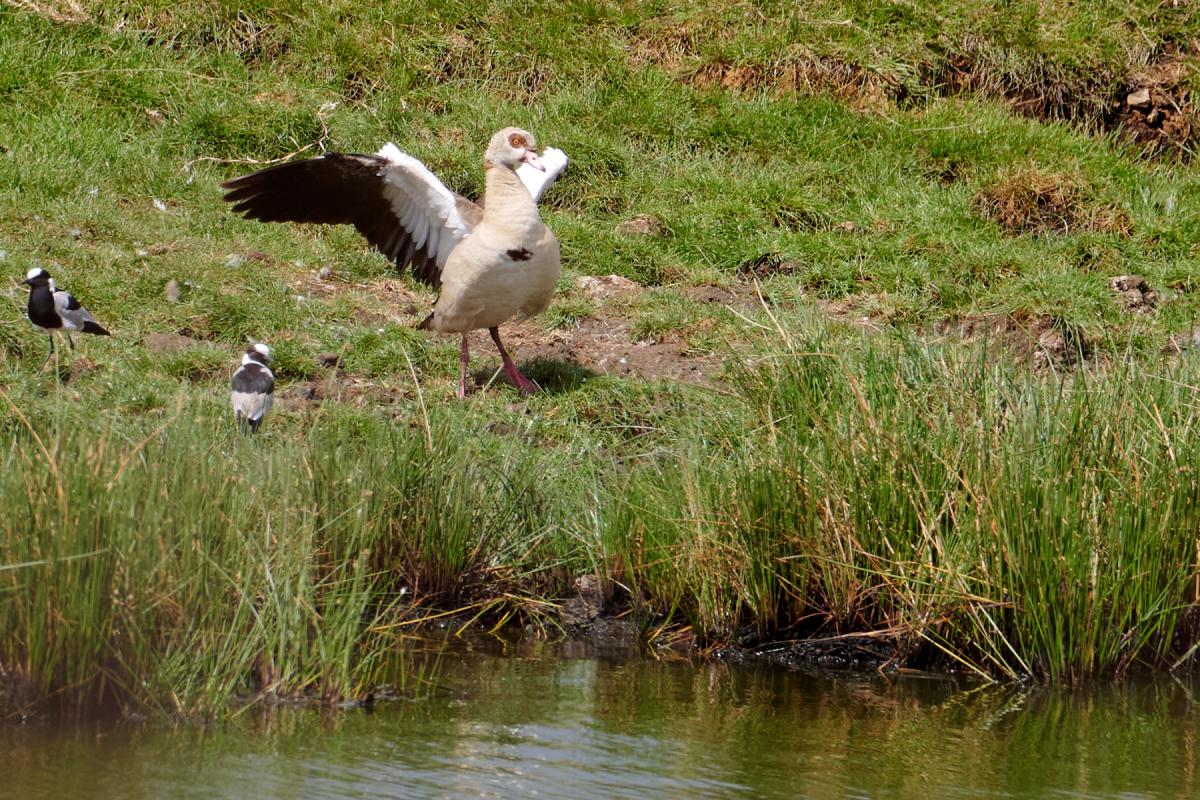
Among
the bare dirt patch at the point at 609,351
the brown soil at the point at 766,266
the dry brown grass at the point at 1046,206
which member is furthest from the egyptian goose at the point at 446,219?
the dry brown grass at the point at 1046,206

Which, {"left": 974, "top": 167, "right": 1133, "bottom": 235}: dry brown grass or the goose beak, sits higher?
{"left": 974, "top": 167, "right": 1133, "bottom": 235}: dry brown grass

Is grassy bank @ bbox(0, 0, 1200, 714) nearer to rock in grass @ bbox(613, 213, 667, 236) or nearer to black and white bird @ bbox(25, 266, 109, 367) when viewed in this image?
rock in grass @ bbox(613, 213, 667, 236)

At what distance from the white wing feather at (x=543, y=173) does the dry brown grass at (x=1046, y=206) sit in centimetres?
270

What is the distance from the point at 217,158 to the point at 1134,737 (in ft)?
23.2

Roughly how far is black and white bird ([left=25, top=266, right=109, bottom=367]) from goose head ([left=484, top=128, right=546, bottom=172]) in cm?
206

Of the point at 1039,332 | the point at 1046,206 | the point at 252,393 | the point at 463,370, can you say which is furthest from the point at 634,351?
the point at 1046,206

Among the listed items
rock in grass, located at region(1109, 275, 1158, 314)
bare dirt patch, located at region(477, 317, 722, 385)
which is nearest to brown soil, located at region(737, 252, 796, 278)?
bare dirt patch, located at region(477, 317, 722, 385)

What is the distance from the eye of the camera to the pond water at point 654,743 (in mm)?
3648

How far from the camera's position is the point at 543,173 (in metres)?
8.49

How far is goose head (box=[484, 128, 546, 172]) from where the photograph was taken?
7.79 metres

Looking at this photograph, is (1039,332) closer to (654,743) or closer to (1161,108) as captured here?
(1161,108)

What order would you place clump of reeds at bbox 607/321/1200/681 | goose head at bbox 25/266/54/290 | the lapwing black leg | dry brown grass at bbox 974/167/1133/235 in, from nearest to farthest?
clump of reeds at bbox 607/321/1200/681, the lapwing black leg, goose head at bbox 25/266/54/290, dry brown grass at bbox 974/167/1133/235

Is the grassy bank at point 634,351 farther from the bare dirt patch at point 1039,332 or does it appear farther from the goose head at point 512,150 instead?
the goose head at point 512,150

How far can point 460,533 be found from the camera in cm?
515
